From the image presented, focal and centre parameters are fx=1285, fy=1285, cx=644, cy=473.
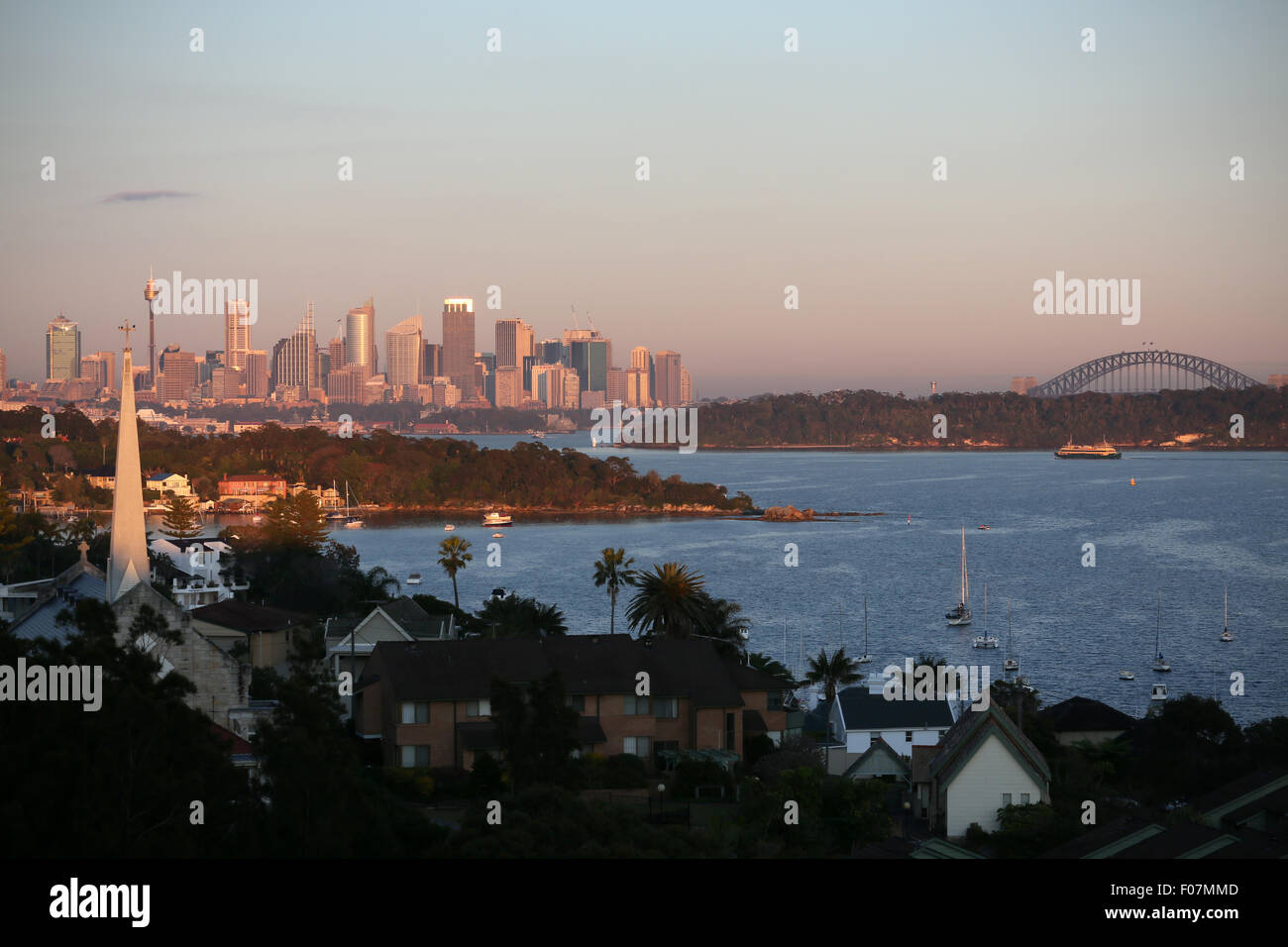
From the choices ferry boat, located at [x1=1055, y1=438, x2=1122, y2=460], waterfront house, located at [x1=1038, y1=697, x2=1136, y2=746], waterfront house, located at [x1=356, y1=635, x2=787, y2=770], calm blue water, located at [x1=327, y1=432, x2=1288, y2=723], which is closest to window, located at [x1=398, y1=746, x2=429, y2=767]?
waterfront house, located at [x1=356, y1=635, x2=787, y2=770]

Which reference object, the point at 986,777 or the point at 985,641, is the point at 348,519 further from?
the point at 986,777

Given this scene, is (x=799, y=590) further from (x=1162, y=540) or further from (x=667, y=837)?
(x=667, y=837)

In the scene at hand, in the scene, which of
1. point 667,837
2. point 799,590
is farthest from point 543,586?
point 667,837

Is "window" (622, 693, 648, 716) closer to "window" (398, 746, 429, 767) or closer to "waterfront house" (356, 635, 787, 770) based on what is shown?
"waterfront house" (356, 635, 787, 770)

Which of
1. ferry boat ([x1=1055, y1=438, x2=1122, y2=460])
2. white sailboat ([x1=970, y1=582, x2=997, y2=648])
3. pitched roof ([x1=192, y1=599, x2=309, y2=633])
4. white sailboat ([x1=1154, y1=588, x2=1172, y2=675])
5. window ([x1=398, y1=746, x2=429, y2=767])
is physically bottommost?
white sailboat ([x1=1154, y1=588, x2=1172, y2=675])

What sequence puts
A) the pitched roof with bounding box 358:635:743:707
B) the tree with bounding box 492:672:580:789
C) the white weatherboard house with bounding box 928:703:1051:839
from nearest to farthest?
the tree with bounding box 492:672:580:789, the white weatherboard house with bounding box 928:703:1051:839, the pitched roof with bounding box 358:635:743:707

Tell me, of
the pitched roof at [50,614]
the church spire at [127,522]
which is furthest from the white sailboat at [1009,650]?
the church spire at [127,522]

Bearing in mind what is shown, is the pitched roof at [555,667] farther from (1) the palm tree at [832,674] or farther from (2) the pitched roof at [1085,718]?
(2) the pitched roof at [1085,718]
